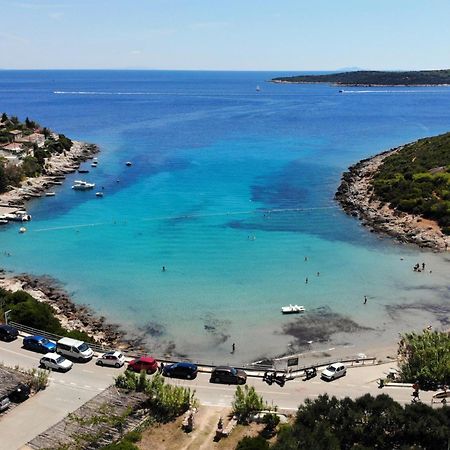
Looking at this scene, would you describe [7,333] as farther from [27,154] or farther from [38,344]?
[27,154]

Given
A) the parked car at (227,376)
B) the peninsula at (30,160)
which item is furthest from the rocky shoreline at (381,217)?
the peninsula at (30,160)

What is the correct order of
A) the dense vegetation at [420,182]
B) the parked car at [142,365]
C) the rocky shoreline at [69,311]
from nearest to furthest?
1. the parked car at [142,365]
2. the rocky shoreline at [69,311]
3. the dense vegetation at [420,182]

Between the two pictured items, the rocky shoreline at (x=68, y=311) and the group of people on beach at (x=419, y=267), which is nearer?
the rocky shoreline at (x=68, y=311)

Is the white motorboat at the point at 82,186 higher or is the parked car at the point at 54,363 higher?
the white motorboat at the point at 82,186

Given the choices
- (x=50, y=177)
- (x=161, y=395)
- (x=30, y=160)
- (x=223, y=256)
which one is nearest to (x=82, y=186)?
(x=50, y=177)

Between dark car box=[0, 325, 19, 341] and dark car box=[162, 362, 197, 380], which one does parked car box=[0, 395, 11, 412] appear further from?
dark car box=[162, 362, 197, 380]

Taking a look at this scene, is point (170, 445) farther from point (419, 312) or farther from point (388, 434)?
point (419, 312)

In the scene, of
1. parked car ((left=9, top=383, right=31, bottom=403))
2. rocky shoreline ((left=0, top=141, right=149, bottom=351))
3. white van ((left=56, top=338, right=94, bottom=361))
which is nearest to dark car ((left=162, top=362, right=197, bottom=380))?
white van ((left=56, top=338, right=94, bottom=361))

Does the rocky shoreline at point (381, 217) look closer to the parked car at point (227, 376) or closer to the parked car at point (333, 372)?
the parked car at point (333, 372)
